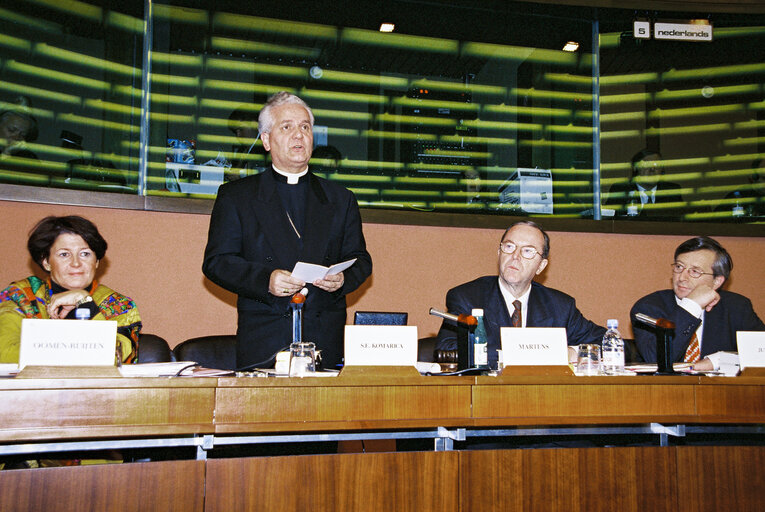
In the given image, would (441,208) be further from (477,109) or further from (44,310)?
(44,310)

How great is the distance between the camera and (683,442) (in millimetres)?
1973

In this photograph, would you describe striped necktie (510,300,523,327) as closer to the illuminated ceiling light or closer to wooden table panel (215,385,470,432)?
wooden table panel (215,385,470,432)

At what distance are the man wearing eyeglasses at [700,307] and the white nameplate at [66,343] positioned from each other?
80.3 inches

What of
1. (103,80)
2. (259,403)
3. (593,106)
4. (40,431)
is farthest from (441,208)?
(40,431)

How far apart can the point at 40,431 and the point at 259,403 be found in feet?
1.56

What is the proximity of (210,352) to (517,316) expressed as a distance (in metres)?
1.20

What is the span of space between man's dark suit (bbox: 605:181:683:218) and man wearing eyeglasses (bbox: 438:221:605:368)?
59.0 inches

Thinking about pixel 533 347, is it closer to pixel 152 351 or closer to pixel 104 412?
pixel 104 412

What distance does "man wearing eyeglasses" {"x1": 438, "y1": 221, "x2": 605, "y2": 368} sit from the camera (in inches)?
105

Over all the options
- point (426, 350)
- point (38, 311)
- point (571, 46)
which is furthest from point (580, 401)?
point (571, 46)

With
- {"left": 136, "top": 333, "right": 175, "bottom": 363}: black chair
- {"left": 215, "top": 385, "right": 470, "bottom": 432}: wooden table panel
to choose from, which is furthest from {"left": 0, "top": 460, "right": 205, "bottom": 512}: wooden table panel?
{"left": 136, "top": 333, "right": 175, "bottom": 363}: black chair

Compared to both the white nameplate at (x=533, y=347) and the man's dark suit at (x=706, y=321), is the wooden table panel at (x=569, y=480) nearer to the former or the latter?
the white nameplate at (x=533, y=347)

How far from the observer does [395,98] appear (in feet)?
13.2

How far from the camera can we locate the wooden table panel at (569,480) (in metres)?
1.78
